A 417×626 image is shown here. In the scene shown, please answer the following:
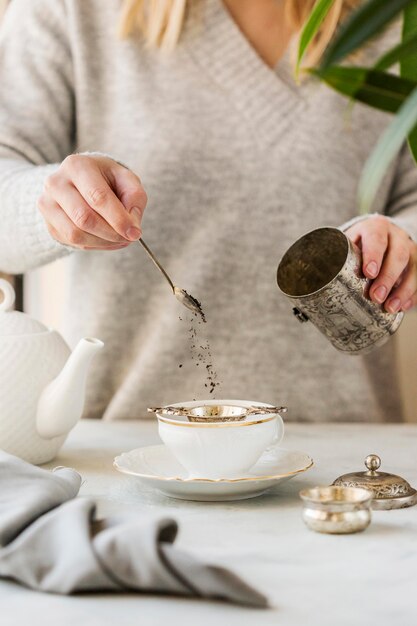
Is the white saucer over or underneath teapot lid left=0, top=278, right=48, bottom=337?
underneath

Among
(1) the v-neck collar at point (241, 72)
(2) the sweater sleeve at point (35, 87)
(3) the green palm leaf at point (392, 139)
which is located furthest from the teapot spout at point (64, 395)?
(1) the v-neck collar at point (241, 72)

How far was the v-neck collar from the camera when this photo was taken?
1.60 meters

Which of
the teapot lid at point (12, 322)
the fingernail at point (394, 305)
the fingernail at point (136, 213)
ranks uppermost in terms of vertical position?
the fingernail at point (136, 213)

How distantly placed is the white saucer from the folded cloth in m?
0.19

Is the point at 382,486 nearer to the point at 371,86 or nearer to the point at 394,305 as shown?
the point at 394,305

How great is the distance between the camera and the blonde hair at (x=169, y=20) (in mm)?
1564

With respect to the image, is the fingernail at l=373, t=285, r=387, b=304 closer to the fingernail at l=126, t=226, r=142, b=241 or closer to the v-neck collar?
the fingernail at l=126, t=226, r=142, b=241

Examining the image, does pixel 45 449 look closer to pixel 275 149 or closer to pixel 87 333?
pixel 87 333

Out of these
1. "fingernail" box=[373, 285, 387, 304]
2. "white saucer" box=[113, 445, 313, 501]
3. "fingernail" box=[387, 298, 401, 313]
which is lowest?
"white saucer" box=[113, 445, 313, 501]

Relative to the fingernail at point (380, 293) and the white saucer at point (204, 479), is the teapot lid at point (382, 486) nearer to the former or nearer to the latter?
the white saucer at point (204, 479)

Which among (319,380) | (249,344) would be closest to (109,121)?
(249,344)

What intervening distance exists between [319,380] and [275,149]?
437mm

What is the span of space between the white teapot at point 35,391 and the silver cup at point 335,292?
0.26 metres

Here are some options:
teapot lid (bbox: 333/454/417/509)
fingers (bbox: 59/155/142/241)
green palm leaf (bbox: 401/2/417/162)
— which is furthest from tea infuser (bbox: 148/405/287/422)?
green palm leaf (bbox: 401/2/417/162)
